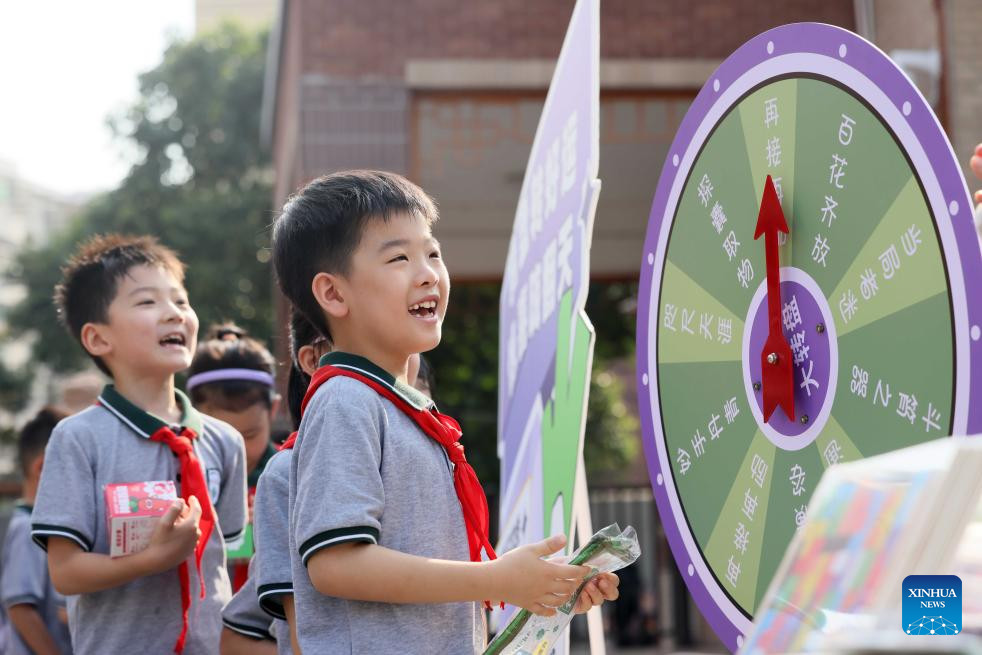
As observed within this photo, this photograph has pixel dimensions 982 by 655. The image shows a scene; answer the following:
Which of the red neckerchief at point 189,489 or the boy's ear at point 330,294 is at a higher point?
the boy's ear at point 330,294

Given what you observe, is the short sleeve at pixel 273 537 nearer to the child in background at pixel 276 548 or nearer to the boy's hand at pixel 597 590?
the child in background at pixel 276 548

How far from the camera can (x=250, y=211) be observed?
20438mm

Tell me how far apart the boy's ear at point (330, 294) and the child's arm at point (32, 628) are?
2.40 m

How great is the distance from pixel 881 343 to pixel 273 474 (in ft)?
3.75

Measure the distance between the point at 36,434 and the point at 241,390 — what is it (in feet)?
4.35

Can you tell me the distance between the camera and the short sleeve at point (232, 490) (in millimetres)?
3002

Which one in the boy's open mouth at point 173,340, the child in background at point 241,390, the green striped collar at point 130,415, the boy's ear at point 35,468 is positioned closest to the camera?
the green striped collar at point 130,415

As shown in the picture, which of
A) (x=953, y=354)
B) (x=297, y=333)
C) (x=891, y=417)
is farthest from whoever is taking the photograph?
(x=297, y=333)

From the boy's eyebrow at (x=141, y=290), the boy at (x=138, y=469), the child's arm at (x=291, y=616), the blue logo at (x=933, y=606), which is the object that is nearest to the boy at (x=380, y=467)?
the child's arm at (x=291, y=616)

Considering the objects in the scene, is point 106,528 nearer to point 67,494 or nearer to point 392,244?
point 67,494

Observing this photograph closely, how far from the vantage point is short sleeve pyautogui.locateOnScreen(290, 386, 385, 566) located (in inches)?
65.7

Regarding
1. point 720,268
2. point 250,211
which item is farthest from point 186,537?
point 250,211

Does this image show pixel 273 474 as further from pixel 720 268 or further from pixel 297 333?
pixel 720 268

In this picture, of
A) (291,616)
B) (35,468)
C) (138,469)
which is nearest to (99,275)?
(138,469)
